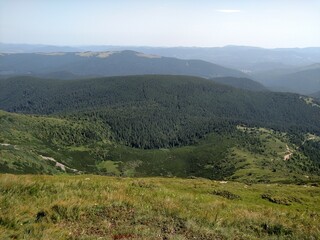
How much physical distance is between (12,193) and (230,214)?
32.7 ft

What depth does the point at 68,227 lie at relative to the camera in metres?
11.9

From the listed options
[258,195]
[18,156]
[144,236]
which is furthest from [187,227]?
[18,156]

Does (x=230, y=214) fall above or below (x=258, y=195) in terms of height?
above

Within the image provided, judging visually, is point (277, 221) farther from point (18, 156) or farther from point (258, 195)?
point (18, 156)

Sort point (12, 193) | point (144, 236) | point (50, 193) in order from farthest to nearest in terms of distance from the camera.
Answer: point (50, 193) → point (12, 193) → point (144, 236)

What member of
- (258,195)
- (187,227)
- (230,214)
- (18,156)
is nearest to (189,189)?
(258,195)

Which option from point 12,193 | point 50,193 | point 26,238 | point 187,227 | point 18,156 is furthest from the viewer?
point 18,156

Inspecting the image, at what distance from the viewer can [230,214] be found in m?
15.6

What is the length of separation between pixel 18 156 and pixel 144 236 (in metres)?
144

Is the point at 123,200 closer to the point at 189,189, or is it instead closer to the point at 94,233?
the point at 94,233

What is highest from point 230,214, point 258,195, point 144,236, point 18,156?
point 144,236

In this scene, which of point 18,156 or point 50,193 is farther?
point 18,156

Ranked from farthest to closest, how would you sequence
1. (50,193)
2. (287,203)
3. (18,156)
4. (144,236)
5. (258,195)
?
1. (18,156)
2. (258,195)
3. (287,203)
4. (50,193)
5. (144,236)

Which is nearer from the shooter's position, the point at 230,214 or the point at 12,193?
the point at 12,193
